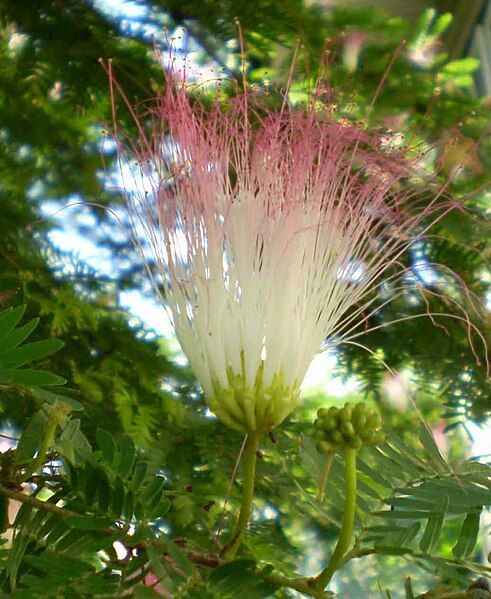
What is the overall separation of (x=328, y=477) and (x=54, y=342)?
0.57ft

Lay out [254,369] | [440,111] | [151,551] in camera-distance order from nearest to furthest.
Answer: [151,551] → [254,369] → [440,111]

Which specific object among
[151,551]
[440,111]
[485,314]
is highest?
[440,111]

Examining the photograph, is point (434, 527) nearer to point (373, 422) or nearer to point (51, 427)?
point (373, 422)

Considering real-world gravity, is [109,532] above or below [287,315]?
below

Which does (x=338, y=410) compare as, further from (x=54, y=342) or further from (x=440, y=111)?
(x=440, y=111)

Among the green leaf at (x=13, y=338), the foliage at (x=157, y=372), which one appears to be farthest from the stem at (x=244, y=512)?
the green leaf at (x=13, y=338)

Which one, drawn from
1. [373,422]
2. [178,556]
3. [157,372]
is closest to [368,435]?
[373,422]

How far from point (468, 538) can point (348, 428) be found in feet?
0.28

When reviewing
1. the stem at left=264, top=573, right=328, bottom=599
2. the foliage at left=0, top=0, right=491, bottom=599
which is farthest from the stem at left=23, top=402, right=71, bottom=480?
the stem at left=264, top=573, right=328, bottom=599

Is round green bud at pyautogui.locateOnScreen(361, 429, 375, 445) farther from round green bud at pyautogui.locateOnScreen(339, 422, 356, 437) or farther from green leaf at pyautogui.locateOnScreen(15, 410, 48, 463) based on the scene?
green leaf at pyautogui.locateOnScreen(15, 410, 48, 463)

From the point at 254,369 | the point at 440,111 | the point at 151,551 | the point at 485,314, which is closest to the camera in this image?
the point at 151,551

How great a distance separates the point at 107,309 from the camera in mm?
802

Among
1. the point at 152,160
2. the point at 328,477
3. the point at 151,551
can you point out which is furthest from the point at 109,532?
the point at 152,160

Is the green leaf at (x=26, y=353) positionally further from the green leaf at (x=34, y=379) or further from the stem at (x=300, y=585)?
the stem at (x=300, y=585)
